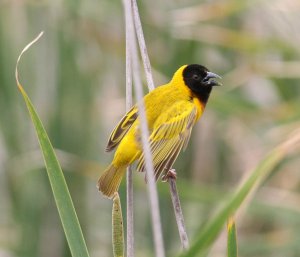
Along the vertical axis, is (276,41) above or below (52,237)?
above

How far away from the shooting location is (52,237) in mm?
4418

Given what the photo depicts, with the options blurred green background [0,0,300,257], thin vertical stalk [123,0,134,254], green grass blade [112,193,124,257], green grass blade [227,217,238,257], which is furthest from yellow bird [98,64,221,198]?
green grass blade [227,217,238,257]

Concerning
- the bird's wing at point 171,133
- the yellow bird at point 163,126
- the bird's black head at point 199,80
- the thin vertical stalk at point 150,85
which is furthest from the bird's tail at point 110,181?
the bird's black head at point 199,80

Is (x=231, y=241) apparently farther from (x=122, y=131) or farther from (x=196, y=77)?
(x=196, y=77)

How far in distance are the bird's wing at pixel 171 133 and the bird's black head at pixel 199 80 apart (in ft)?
0.55

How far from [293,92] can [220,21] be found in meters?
0.62

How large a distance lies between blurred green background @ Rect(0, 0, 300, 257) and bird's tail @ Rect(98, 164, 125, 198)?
3.34 ft

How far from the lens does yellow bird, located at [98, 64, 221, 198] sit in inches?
112

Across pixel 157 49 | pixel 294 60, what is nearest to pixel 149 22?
pixel 157 49

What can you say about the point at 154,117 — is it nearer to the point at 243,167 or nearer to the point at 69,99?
the point at 69,99

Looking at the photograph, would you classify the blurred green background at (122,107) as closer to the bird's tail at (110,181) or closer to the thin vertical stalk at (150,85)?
the bird's tail at (110,181)

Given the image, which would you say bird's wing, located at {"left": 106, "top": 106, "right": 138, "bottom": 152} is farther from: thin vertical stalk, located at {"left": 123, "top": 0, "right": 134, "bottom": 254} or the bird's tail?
thin vertical stalk, located at {"left": 123, "top": 0, "right": 134, "bottom": 254}

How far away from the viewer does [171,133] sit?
3.07 meters

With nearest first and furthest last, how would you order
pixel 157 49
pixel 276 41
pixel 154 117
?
pixel 154 117
pixel 276 41
pixel 157 49
